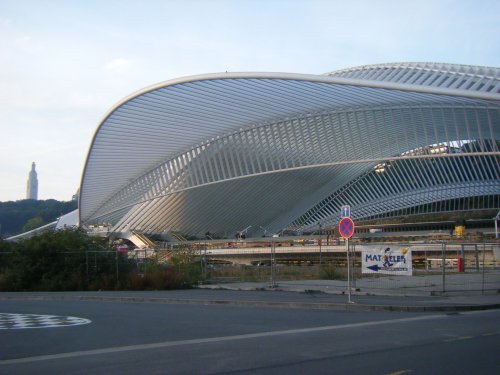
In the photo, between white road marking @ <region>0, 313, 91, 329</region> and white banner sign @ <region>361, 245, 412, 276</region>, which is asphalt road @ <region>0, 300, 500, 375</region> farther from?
white banner sign @ <region>361, 245, 412, 276</region>

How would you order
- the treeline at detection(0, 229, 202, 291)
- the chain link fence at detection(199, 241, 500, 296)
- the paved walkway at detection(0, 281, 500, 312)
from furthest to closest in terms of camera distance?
1. the treeline at detection(0, 229, 202, 291)
2. the chain link fence at detection(199, 241, 500, 296)
3. the paved walkway at detection(0, 281, 500, 312)

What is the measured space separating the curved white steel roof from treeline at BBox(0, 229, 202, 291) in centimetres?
2110

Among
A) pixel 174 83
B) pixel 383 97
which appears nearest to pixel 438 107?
pixel 383 97

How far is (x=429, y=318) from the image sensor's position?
1456 cm

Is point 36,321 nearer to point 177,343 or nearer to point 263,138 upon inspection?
point 177,343

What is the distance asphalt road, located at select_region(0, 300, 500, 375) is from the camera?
837 cm

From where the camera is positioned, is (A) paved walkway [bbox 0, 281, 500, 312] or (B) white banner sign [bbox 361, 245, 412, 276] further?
(B) white banner sign [bbox 361, 245, 412, 276]

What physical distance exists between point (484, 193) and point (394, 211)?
10696mm

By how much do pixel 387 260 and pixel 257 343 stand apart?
10.6m

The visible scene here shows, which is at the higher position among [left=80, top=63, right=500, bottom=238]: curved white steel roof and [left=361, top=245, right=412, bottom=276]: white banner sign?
[left=80, top=63, right=500, bottom=238]: curved white steel roof

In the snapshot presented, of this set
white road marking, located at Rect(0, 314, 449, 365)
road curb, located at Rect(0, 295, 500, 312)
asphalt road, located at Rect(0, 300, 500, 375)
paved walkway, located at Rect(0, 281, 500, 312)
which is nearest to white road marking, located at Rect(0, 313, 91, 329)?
asphalt road, located at Rect(0, 300, 500, 375)

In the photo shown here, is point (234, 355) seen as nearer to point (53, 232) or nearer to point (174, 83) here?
point (53, 232)

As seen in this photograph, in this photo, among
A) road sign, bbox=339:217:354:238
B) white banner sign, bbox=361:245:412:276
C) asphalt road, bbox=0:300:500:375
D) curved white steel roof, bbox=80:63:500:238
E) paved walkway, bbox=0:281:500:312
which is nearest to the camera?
asphalt road, bbox=0:300:500:375

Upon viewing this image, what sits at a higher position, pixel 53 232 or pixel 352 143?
pixel 352 143
